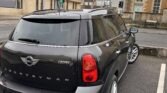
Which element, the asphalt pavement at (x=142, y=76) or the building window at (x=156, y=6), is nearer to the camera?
the asphalt pavement at (x=142, y=76)

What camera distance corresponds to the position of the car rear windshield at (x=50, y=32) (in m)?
2.86

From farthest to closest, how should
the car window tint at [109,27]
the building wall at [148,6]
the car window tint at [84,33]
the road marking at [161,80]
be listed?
1. the building wall at [148,6]
2. the road marking at [161,80]
3. the car window tint at [109,27]
4. the car window tint at [84,33]

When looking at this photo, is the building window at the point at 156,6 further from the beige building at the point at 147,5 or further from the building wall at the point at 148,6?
the building wall at the point at 148,6

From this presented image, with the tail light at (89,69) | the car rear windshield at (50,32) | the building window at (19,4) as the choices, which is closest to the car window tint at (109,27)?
the car rear windshield at (50,32)

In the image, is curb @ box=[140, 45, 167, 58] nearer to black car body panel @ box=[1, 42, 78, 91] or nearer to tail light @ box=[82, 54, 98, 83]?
tail light @ box=[82, 54, 98, 83]

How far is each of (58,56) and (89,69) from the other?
435mm

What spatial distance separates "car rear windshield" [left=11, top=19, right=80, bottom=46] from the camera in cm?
286

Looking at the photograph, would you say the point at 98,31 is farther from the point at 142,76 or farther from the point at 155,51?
the point at 155,51

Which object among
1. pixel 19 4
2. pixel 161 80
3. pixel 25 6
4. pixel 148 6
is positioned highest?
pixel 148 6

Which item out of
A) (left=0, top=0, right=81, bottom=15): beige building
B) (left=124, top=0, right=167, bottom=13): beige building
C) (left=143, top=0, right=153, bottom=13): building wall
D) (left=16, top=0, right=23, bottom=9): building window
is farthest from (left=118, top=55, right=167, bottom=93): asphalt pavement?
(left=143, top=0, right=153, bottom=13): building wall

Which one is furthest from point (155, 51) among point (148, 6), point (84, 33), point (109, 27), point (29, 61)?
point (148, 6)

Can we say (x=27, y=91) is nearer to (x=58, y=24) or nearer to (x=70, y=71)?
(x=70, y=71)

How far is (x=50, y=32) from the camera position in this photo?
117 inches

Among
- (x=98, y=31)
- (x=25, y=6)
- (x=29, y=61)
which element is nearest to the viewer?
(x=29, y=61)
